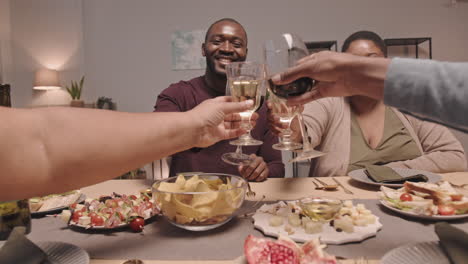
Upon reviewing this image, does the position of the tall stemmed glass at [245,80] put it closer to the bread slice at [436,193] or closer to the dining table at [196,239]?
the dining table at [196,239]

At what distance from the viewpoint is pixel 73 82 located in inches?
199

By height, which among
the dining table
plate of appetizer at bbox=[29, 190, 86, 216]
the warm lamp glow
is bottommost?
the dining table

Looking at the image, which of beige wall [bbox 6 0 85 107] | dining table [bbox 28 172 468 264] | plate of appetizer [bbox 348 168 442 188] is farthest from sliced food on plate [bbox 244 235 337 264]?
beige wall [bbox 6 0 85 107]

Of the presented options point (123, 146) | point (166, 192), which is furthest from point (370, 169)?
point (123, 146)

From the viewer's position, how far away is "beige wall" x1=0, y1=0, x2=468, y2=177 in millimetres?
4332

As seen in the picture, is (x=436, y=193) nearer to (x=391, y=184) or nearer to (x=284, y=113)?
(x=391, y=184)

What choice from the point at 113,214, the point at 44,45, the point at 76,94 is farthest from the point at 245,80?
the point at 44,45

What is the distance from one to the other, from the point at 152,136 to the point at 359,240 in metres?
0.55

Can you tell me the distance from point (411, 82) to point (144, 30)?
4573 millimetres

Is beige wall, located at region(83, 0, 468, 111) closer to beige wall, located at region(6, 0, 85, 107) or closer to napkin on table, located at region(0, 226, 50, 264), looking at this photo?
beige wall, located at region(6, 0, 85, 107)

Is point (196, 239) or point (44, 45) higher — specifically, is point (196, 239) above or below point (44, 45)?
below

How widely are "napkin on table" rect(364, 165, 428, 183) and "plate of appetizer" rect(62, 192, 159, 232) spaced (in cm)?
84

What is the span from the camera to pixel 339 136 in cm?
195

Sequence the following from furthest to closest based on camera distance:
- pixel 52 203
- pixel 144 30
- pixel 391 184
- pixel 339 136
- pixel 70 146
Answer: pixel 144 30 → pixel 339 136 → pixel 391 184 → pixel 52 203 → pixel 70 146
